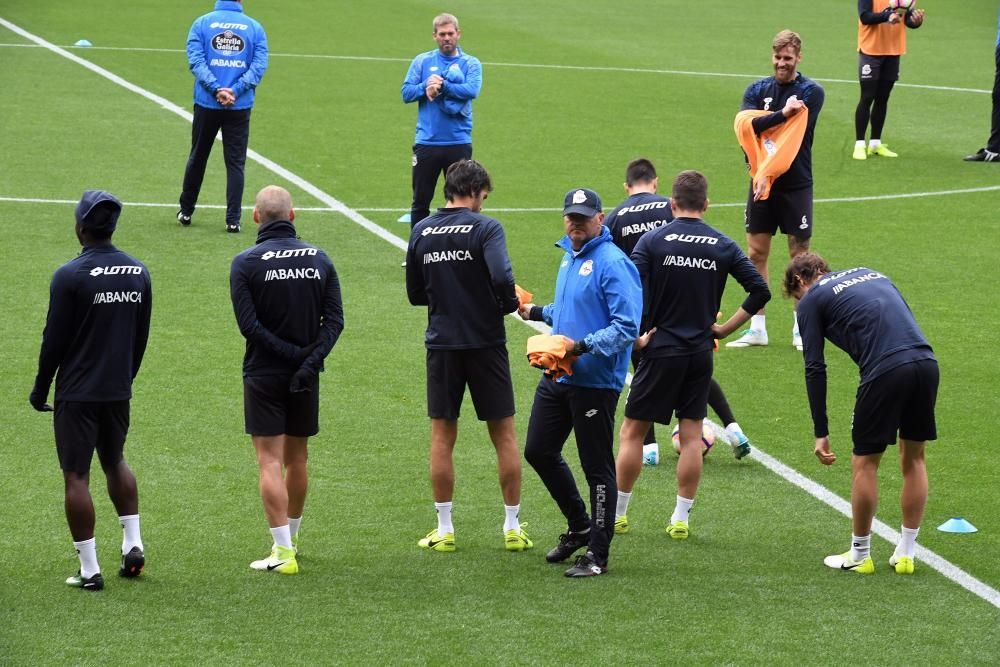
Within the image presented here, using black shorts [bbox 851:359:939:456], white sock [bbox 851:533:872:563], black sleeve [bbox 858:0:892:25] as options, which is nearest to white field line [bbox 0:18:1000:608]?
white sock [bbox 851:533:872:563]

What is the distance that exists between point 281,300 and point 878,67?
1398 centimetres

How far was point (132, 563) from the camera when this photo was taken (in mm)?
8125

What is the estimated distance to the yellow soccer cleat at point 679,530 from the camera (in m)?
8.97

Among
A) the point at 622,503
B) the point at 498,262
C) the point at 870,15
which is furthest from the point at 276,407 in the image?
the point at 870,15

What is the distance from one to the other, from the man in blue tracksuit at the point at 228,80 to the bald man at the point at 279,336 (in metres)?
7.82

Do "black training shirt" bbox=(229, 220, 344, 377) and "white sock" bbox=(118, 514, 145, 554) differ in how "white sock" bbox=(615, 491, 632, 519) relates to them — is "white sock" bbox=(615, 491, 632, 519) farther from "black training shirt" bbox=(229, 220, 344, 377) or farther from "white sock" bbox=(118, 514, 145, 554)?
"white sock" bbox=(118, 514, 145, 554)

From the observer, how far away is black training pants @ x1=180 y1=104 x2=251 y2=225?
16078mm

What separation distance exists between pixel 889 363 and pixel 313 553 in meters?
3.38

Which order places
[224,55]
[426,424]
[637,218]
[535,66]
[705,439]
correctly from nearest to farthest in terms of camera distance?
[637,218]
[705,439]
[426,424]
[224,55]
[535,66]

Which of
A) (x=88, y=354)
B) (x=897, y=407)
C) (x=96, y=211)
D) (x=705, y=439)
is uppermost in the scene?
(x=96, y=211)

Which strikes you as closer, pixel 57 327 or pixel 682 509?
pixel 57 327

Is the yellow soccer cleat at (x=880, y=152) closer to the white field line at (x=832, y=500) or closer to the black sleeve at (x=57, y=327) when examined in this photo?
the white field line at (x=832, y=500)

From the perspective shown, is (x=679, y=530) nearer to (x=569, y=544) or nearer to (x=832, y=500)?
(x=569, y=544)

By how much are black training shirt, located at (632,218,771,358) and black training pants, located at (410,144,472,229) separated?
6.10 meters
